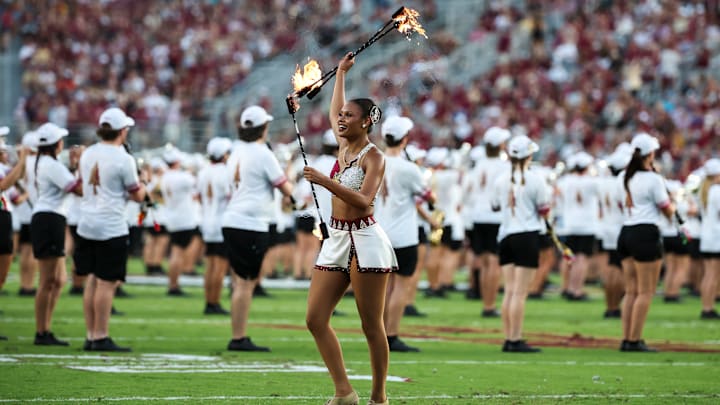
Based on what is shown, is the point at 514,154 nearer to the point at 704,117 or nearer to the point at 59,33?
the point at 704,117

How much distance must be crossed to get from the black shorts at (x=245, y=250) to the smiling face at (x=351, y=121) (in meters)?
4.64

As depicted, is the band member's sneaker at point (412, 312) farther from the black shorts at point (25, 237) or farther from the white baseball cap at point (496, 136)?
the black shorts at point (25, 237)

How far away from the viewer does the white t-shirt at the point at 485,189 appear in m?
20.1

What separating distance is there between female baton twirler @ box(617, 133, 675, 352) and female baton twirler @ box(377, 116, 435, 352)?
2185mm

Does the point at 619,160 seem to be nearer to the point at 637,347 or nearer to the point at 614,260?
the point at 614,260

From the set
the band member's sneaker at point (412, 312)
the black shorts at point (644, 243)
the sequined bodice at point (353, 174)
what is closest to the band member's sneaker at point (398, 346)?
the black shorts at point (644, 243)

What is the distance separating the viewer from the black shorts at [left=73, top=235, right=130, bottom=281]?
528 inches

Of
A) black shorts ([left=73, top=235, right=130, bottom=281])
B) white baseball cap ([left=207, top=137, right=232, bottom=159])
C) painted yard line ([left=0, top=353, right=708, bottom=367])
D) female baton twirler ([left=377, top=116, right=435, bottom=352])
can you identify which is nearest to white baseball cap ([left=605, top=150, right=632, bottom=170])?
female baton twirler ([left=377, top=116, right=435, bottom=352])

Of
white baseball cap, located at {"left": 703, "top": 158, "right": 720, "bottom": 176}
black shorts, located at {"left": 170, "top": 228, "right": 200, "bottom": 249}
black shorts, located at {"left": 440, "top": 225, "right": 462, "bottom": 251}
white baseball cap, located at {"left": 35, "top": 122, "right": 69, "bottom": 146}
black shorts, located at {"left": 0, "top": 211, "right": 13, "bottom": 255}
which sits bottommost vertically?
black shorts, located at {"left": 0, "top": 211, "right": 13, "bottom": 255}

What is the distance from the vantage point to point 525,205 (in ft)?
48.2

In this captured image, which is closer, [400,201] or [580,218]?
[400,201]

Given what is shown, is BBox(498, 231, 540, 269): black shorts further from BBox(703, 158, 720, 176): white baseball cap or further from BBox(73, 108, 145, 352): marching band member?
BBox(703, 158, 720, 176): white baseball cap

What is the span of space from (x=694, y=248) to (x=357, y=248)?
1659 cm

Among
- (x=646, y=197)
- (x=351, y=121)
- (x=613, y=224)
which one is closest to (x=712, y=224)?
(x=613, y=224)
